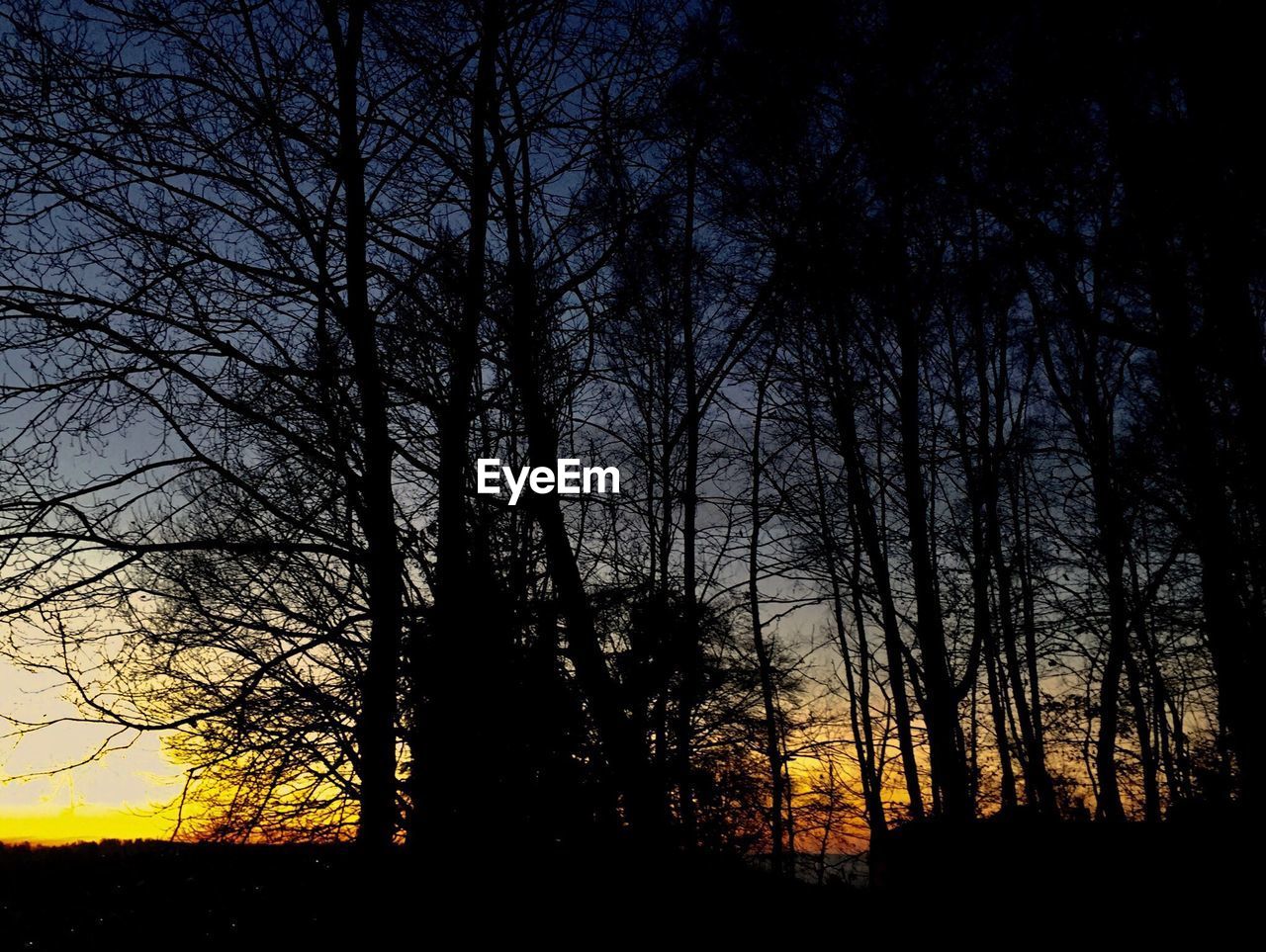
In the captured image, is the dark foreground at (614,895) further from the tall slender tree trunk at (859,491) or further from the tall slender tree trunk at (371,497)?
the tall slender tree trunk at (859,491)

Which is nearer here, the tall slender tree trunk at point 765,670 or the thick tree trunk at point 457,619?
the thick tree trunk at point 457,619

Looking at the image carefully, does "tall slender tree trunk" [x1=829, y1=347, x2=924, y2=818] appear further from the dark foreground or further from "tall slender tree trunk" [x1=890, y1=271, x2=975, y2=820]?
the dark foreground

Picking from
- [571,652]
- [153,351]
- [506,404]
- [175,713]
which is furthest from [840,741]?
[153,351]

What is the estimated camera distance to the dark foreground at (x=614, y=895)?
26.9 ft

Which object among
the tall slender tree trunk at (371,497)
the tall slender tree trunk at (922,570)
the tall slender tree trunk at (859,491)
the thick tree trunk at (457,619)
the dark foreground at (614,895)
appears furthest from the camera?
the tall slender tree trunk at (859,491)

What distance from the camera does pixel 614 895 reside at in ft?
28.8

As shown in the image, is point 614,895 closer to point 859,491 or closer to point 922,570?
point 922,570

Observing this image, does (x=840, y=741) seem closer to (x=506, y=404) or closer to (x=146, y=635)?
(x=506, y=404)

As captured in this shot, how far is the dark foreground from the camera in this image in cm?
819

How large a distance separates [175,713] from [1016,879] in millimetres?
8448

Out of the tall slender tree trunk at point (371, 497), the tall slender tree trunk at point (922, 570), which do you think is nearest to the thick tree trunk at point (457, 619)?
the tall slender tree trunk at point (371, 497)

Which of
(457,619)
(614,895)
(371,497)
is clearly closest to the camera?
(371,497)

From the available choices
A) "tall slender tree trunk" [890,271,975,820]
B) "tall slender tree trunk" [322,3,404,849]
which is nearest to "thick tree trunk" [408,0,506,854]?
"tall slender tree trunk" [322,3,404,849]

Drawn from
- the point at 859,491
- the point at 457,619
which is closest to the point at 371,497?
the point at 457,619
